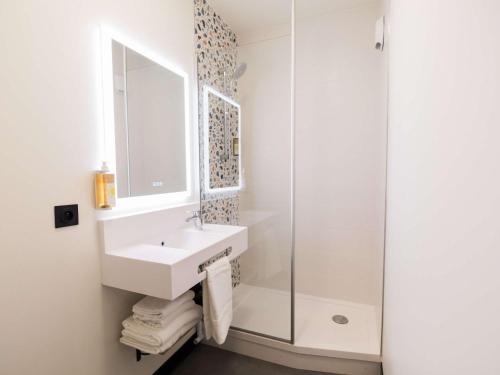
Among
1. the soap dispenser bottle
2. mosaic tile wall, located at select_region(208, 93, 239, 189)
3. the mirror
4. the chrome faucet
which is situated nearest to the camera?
the soap dispenser bottle

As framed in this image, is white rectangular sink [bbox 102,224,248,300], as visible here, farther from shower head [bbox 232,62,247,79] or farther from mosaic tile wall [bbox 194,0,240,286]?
shower head [bbox 232,62,247,79]

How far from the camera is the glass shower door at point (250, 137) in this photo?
2.12 meters

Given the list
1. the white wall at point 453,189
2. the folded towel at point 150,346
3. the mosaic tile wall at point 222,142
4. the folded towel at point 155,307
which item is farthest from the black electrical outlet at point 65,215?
the white wall at point 453,189

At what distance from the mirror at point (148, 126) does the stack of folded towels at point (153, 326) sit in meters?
0.65

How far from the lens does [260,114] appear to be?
91.0 inches

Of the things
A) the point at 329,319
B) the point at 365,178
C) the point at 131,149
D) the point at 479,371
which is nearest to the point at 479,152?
the point at 479,371

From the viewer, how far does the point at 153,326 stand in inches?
51.5

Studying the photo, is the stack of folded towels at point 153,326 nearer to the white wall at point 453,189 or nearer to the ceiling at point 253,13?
the white wall at point 453,189

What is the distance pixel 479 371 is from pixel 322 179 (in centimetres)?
202

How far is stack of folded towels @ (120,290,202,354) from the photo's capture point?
1.27m

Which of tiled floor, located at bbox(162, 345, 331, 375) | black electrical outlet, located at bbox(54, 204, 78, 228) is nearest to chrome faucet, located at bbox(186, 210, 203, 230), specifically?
black electrical outlet, located at bbox(54, 204, 78, 228)

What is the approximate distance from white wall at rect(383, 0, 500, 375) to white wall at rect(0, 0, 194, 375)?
141 cm

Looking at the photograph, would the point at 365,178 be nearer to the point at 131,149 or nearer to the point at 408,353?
the point at 408,353

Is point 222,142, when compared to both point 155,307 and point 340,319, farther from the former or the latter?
point 340,319
